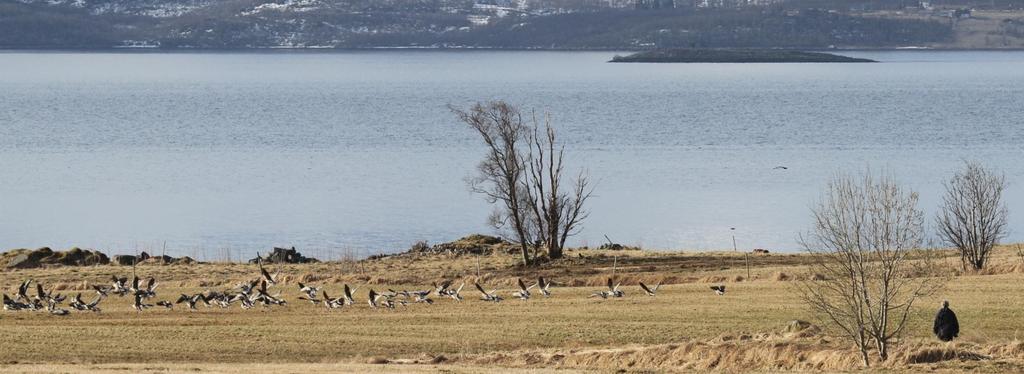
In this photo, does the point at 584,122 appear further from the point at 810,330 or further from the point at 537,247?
the point at 810,330

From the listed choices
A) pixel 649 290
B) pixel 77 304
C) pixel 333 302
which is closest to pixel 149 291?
pixel 77 304

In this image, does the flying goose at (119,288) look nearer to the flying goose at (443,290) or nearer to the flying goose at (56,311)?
the flying goose at (56,311)

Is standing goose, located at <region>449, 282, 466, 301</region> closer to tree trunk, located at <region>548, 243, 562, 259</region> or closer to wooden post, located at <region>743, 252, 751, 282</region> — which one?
wooden post, located at <region>743, 252, 751, 282</region>

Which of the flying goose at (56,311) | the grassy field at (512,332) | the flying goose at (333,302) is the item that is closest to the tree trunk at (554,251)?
the grassy field at (512,332)

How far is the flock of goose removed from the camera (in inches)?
1665

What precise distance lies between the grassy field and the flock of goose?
1.04 ft

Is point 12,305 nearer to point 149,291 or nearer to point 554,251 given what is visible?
point 149,291

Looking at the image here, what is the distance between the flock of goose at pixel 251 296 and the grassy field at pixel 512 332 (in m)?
0.32

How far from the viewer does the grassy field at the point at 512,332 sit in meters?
32.6

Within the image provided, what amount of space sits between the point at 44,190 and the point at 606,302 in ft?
197

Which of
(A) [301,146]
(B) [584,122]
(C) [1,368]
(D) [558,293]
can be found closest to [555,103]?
(B) [584,122]

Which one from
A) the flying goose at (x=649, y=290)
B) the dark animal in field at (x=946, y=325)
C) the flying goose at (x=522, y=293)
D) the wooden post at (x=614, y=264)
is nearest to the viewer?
the dark animal in field at (x=946, y=325)

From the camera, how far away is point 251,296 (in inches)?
1722

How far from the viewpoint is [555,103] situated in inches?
7559
